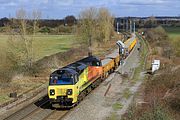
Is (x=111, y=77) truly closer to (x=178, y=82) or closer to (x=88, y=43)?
(x=178, y=82)

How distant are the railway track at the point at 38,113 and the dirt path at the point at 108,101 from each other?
2.86 feet

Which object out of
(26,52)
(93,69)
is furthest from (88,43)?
(93,69)

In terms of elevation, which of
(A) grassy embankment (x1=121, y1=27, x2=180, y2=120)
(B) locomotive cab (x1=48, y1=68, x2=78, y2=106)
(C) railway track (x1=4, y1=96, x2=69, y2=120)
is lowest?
(C) railway track (x1=4, y1=96, x2=69, y2=120)

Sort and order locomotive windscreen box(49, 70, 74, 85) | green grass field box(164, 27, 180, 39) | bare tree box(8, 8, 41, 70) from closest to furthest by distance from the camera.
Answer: locomotive windscreen box(49, 70, 74, 85) < bare tree box(8, 8, 41, 70) < green grass field box(164, 27, 180, 39)

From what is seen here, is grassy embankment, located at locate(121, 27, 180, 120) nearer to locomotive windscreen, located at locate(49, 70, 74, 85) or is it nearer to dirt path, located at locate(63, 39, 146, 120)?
dirt path, located at locate(63, 39, 146, 120)

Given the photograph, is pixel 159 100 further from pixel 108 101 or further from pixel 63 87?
pixel 63 87

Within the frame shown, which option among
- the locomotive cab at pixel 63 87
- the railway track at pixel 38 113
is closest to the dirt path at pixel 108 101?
the railway track at pixel 38 113

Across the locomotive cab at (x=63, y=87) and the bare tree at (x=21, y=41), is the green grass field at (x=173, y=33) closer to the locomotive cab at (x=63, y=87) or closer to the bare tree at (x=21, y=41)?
the bare tree at (x=21, y=41)

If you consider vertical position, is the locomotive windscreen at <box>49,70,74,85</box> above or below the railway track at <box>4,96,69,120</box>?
above

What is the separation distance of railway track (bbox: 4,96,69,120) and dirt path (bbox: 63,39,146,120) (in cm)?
87

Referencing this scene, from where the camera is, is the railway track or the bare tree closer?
the railway track

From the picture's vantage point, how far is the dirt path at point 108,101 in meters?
22.5

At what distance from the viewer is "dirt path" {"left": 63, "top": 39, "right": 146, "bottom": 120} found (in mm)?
22547

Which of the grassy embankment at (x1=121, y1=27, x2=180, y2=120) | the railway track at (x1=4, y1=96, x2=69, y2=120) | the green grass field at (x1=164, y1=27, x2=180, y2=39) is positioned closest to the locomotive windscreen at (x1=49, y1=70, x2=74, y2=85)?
the railway track at (x1=4, y1=96, x2=69, y2=120)
